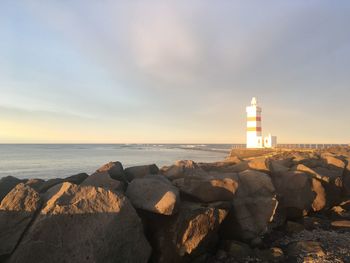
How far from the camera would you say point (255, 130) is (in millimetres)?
41406

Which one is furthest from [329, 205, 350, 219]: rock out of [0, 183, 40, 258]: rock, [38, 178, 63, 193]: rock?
[0, 183, 40, 258]: rock

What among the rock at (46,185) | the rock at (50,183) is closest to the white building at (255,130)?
the rock at (50,183)

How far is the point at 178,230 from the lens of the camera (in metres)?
7.41

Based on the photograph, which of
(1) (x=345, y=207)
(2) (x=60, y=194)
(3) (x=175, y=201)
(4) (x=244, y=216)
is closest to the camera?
(2) (x=60, y=194)

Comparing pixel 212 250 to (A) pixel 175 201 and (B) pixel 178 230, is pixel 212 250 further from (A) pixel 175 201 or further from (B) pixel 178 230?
(A) pixel 175 201

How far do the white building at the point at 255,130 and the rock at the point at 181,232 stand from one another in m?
34.3

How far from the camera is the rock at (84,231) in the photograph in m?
5.95

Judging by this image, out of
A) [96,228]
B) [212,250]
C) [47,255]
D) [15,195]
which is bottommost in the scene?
[212,250]

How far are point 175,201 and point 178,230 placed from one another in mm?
644

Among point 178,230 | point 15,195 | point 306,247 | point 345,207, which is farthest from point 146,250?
→ point 345,207

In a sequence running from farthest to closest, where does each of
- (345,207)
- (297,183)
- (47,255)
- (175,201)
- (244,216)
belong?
(345,207), (297,183), (244,216), (175,201), (47,255)

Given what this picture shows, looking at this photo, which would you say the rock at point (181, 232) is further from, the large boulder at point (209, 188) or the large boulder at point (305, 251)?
the large boulder at point (305, 251)

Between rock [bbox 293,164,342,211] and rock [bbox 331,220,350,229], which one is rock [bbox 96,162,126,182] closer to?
rock [bbox 331,220,350,229]

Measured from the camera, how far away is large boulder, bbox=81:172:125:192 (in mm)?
8209
